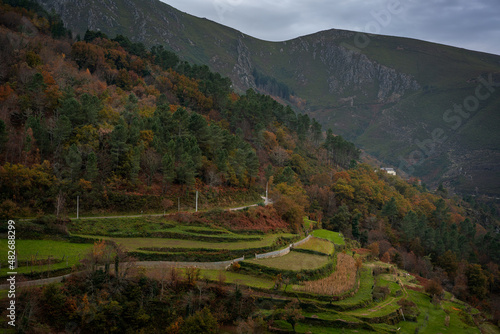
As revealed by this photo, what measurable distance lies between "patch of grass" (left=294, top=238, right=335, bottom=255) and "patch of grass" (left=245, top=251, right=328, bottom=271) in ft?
6.38

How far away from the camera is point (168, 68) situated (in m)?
98.1

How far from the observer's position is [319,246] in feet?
150

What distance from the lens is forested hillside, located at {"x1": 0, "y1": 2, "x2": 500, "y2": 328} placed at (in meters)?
40.1

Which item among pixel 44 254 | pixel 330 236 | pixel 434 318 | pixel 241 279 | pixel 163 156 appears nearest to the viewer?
pixel 44 254

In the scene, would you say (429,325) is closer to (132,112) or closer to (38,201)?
(38,201)

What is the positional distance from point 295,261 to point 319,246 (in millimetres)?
8412

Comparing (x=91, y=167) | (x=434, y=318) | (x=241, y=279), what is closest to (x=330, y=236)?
(x=434, y=318)

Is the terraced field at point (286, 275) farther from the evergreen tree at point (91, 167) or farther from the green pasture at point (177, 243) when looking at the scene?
the evergreen tree at point (91, 167)

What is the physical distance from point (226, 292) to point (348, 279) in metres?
15.7

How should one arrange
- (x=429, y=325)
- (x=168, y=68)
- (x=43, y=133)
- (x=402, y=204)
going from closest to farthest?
1. (x=429, y=325)
2. (x=43, y=133)
3. (x=402, y=204)
4. (x=168, y=68)

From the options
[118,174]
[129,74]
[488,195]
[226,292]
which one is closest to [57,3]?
[129,74]

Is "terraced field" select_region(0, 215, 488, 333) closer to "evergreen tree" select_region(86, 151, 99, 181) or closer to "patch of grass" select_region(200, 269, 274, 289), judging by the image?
"patch of grass" select_region(200, 269, 274, 289)

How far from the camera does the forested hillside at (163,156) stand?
40094 millimetres

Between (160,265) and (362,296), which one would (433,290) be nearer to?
(362,296)
